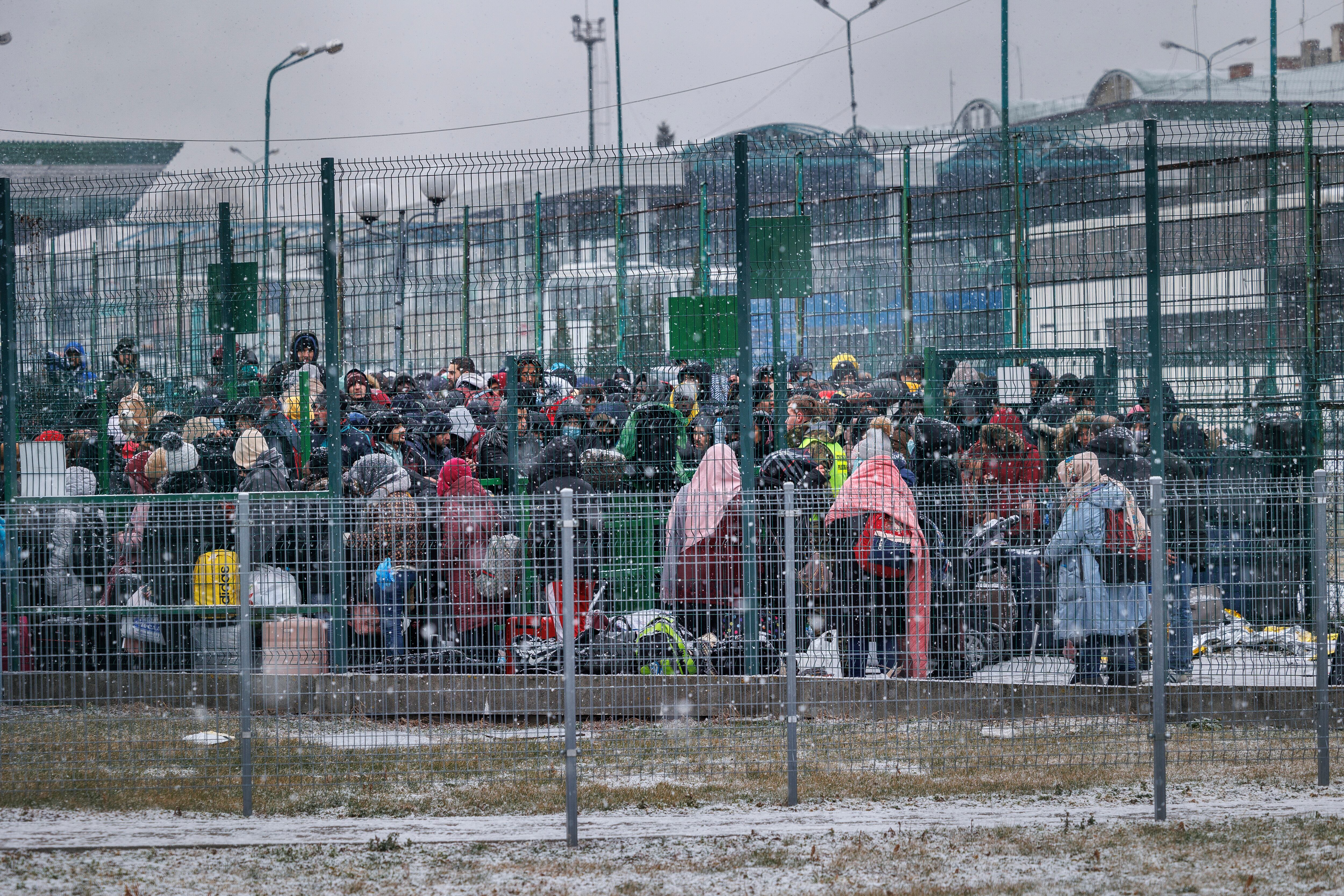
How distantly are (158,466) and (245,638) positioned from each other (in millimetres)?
4802

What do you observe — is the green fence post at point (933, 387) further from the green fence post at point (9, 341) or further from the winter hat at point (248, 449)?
the green fence post at point (9, 341)

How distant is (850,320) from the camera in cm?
1071

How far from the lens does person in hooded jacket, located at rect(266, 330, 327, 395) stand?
12.5 m

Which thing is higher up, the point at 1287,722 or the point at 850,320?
the point at 850,320

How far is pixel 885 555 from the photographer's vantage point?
7387 mm

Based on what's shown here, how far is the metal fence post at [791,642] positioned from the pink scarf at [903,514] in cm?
60

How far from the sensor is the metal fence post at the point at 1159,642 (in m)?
6.83

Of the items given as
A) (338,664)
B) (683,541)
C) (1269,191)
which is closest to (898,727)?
(683,541)

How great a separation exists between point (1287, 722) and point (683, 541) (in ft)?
11.1

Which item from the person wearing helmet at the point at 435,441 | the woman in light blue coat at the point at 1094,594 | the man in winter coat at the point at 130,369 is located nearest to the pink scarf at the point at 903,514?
the woman in light blue coat at the point at 1094,594

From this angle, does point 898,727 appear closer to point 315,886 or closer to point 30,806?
point 315,886

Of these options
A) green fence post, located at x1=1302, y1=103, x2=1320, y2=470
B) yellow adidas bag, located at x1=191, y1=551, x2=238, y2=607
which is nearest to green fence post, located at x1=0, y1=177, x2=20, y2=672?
→ yellow adidas bag, located at x1=191, y1=551, x2=238, y2=607

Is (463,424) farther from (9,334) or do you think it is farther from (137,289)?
(9,334)

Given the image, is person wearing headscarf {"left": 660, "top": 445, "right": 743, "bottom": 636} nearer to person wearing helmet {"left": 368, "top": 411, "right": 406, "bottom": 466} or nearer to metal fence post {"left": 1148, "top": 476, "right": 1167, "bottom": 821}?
metal fence post {"left": 1148, "top": 476, "right": 1167, "bottom": 821}
